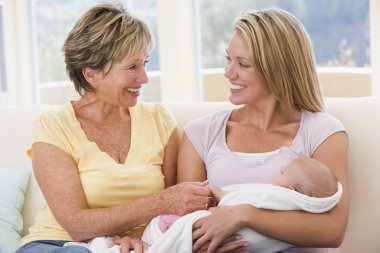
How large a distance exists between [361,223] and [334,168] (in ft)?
1.00

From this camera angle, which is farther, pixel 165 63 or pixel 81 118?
pixel 165 63

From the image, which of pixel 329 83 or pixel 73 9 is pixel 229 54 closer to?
pixel 329 83

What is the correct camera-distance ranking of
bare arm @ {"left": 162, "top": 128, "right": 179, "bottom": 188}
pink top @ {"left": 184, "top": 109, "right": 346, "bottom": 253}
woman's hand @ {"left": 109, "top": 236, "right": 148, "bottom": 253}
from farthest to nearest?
bare arm @ {"left": 162, "top": 128, "right": 179, "bottom": 188} < pink top @ {"left": 184, "top": 109, "right": 346, "bottom": 253} < woman's hand @ {"left": 109, "top": 236, "right": 148, "bottom": 253}

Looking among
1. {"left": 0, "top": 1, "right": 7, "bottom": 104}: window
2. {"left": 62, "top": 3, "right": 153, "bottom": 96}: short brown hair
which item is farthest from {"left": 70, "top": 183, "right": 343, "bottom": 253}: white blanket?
{"left": 0, "top": 1, "right": 7, "bottom": 104}: window

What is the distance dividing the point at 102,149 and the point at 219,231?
1.75ft

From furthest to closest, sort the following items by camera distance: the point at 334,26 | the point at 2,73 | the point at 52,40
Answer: the point at 2,73
the point at 52,40
the point at 334,26

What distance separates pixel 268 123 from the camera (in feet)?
7.81

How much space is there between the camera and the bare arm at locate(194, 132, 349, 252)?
2.06 metres

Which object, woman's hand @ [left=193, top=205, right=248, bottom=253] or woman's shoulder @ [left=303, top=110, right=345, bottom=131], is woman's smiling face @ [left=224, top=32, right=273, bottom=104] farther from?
woman's hand @ [left=193, top=205, right=248, bottom=253]

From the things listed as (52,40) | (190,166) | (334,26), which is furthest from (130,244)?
(52,40)

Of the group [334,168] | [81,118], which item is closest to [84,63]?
[81,118]

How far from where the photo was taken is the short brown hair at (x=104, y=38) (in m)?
2.36

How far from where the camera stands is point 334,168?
2.20 m

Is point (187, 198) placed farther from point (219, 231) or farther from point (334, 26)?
point (334, 26)
